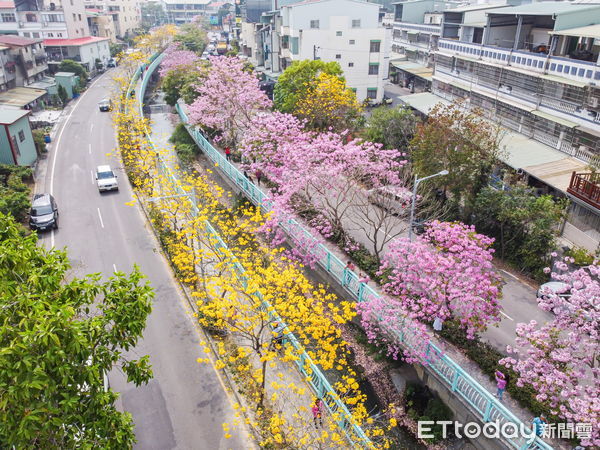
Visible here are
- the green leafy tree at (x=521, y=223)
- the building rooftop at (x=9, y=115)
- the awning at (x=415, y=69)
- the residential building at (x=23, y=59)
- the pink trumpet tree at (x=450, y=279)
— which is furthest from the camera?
the awning at (x=415, y=69)

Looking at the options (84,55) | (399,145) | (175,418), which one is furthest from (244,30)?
(175,418)

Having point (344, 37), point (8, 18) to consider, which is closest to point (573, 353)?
point (344, 37)

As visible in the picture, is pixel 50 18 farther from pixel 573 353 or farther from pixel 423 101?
pixel 573 353

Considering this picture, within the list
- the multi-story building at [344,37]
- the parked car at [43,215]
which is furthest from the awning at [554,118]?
the parked car at [43,215]

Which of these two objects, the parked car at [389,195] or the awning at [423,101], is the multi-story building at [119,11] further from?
the parked car at [389,195]

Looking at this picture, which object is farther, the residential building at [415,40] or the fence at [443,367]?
the residential building at [415,40]

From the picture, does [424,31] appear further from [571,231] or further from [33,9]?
[33,9]

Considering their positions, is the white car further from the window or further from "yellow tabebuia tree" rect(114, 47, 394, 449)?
the window
